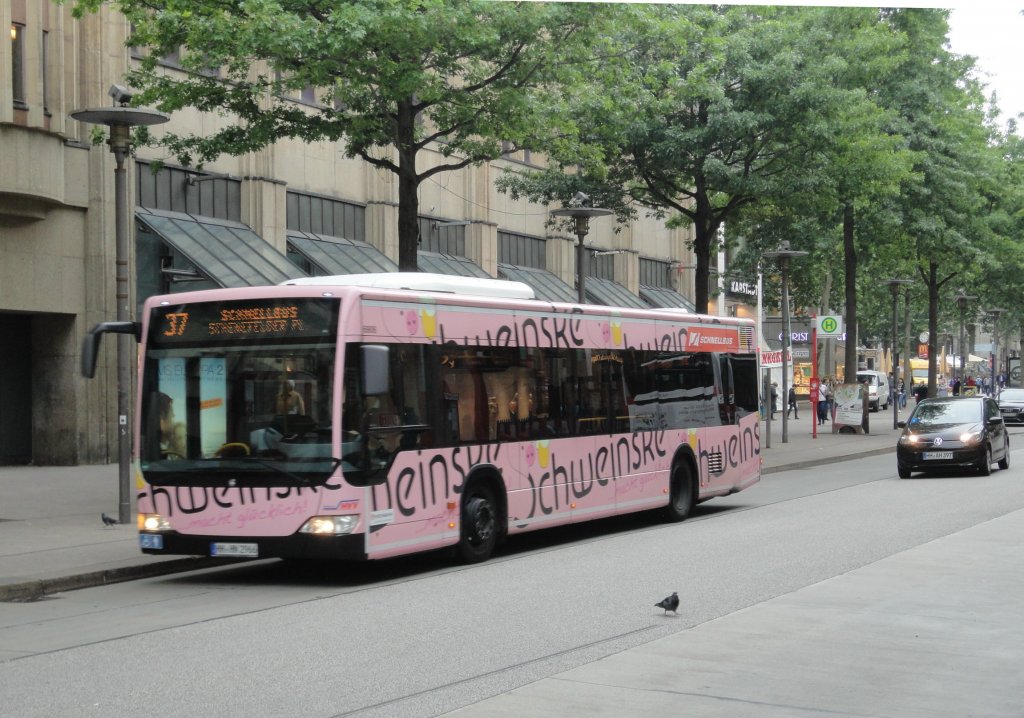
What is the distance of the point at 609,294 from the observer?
48688 millimetres

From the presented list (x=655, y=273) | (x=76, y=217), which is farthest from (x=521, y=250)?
(x=76, y=217)

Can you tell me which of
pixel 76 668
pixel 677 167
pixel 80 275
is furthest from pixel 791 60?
pixel 76 668

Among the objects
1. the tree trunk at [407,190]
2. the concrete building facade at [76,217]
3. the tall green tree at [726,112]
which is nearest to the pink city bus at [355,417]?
the tree trunk at [407,190]

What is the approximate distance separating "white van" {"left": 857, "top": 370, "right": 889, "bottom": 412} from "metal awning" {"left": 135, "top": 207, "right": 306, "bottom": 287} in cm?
4357

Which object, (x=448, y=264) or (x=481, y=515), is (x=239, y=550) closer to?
(x=481, y=515)

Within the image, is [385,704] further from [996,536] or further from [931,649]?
[996,536]

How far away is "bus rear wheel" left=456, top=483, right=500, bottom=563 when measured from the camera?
13922 mm

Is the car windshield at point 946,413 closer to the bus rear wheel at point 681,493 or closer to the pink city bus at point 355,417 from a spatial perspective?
the bus rear wheel at point 681,493

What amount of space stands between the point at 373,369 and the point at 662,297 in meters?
42.5

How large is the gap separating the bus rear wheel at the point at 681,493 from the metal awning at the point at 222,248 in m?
12.9

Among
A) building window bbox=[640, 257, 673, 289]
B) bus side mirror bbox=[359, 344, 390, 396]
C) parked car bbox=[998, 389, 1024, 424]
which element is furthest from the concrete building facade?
parked car bbox=[998, 389, 1024, 424]

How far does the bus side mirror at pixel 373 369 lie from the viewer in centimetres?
1198

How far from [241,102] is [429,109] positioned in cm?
336

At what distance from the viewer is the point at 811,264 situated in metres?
47.3
